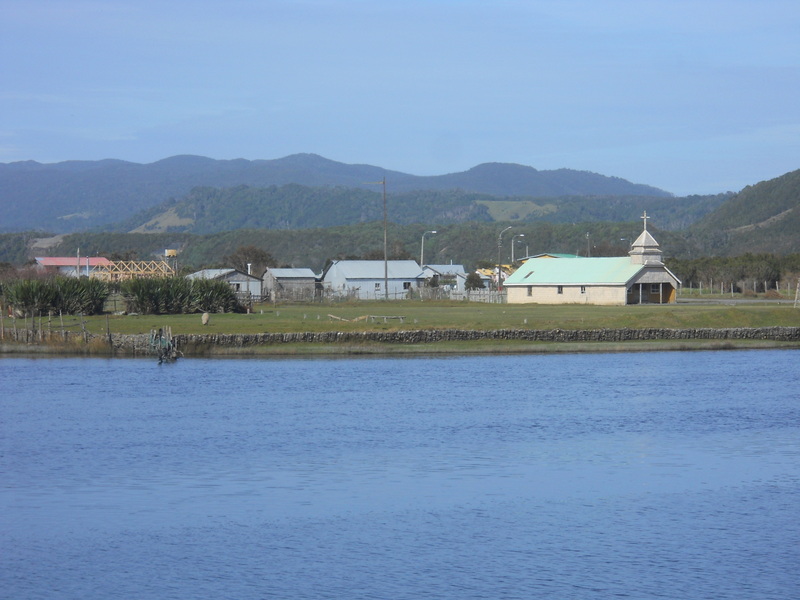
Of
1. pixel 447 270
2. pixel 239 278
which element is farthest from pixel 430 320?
pixel 447 270

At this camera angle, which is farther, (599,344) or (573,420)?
(599,344)

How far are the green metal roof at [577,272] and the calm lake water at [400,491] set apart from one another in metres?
43.4

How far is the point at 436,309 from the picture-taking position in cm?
7769

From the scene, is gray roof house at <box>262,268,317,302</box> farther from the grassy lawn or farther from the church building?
the grassy lawn

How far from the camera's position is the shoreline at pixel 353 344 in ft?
176

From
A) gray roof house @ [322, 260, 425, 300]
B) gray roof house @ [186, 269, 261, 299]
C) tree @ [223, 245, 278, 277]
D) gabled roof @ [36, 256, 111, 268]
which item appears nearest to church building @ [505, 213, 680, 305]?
gray roof house @ [322, 260, 425, 300]

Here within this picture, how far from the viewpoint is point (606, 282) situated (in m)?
85.8

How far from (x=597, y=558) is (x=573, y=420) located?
15.6 metres

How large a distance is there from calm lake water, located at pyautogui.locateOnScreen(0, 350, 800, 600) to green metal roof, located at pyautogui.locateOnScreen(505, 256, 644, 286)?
143 feet

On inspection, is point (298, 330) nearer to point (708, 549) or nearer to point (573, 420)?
point (573, 420)

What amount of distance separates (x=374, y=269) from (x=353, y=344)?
59.4 meters

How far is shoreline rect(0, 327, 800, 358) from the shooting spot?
53625mm

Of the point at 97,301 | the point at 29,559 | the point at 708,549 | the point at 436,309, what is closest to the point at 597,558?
the point at 708,549

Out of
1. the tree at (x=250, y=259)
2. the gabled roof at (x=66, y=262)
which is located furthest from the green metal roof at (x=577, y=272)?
the gabled roof at (x=66, y=262)
